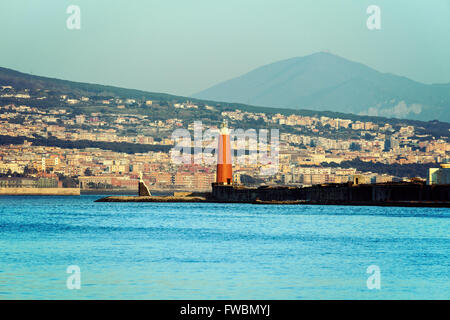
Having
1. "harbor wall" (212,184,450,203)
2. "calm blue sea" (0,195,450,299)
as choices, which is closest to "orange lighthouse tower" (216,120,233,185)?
"harbor wall" (212,184,450,203)

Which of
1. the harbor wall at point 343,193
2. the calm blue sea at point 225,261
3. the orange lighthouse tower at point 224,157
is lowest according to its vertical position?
the calm blue sea at point 225,261

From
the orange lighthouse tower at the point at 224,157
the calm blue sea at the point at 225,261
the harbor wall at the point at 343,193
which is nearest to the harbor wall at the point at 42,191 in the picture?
the harbor wall at the point at 343,193

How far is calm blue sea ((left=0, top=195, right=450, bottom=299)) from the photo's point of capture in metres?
23.7

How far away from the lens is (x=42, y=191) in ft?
565

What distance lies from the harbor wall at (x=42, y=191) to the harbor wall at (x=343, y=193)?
6651cm

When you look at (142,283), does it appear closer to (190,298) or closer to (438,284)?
(190,298)

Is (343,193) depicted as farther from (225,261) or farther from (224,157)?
(225,261)

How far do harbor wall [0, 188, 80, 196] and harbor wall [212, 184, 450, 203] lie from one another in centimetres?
6651

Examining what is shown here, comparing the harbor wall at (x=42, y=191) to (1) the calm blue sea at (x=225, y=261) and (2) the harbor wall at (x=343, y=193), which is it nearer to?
(2) the harbor wall at (x=343, y=193)

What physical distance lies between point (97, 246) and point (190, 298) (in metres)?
14.9

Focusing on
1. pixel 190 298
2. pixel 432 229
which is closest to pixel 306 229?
pixel 432 229

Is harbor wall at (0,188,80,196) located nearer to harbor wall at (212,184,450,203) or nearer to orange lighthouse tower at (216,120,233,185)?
harbor wall at (212,184,450,203)

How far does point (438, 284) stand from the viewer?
25641 mm

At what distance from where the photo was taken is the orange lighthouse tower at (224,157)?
9400 cm
